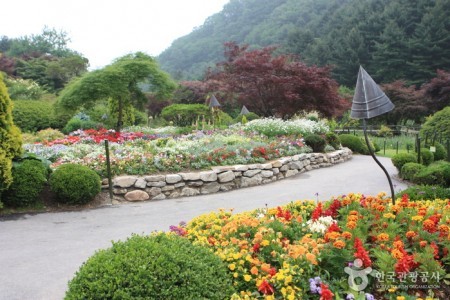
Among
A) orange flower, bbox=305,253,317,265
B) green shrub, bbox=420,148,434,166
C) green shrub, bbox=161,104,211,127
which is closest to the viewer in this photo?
orange flower, bbox=305,253,317,265

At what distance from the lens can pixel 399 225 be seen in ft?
11.4

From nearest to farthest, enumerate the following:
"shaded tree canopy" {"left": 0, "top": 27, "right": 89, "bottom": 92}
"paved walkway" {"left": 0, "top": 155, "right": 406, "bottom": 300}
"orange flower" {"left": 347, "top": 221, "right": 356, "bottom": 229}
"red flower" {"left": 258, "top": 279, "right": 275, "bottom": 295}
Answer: "red flower" {"left": 258, "top": 279, "right": 275, "bottom": 295} < "orange flower" {"left": 347, "top": 221, "right": 356, "bottom": 229} < "paved walkway" {"left": 0, "top": 155, "right": 406, "bottom": 300} < "shaded tree canopy" {"left": 0, "top": 27, "right": 89, "bottom": 92}

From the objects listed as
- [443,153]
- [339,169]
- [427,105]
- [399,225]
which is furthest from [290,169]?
[427,105]

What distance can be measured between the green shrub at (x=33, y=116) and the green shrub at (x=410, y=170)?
13668mm

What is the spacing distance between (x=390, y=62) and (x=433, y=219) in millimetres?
31205

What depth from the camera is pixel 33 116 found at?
15.3m

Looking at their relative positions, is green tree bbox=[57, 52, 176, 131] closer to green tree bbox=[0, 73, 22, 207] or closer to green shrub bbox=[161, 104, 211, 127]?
green shrub bbox=[161, 104, 211, 127]

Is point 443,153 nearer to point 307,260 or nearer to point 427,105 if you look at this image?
point 307,260

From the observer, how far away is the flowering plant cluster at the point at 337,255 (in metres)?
2.73

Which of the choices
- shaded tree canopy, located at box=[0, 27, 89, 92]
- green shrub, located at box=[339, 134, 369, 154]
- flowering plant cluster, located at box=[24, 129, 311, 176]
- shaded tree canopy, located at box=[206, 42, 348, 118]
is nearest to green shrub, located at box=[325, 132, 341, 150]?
green shrub, located at box=[339, 134, 369, 154]

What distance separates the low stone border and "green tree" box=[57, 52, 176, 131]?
21.3 ft

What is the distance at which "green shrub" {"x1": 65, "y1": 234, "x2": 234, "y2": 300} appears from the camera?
7.72ft

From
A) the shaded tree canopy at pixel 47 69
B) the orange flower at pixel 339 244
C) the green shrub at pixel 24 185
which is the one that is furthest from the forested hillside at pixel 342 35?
the orange flower at pixel 339 244

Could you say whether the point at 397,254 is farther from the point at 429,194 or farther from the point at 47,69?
the point at 47,69
